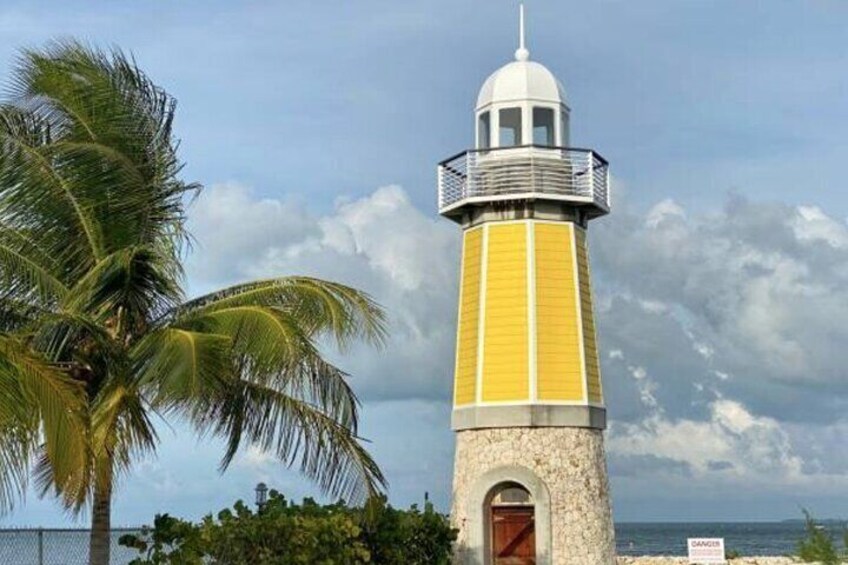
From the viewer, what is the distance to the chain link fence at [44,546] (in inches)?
755

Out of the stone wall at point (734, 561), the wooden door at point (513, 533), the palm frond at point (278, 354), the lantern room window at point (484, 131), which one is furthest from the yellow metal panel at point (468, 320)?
the stone wall at point (734, 561)

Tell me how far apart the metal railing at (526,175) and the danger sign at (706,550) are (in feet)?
22.8

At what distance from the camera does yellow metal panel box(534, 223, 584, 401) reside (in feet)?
84.3

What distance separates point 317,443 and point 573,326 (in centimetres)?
927

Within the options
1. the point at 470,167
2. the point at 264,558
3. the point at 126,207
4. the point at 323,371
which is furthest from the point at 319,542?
the point at 470,167

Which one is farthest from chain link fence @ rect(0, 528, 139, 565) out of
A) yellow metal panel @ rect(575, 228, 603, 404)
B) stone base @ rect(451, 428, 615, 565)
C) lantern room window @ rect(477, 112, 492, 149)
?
lantern room window @ rect(477, 112, 492, 149)

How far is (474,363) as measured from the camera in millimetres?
26312

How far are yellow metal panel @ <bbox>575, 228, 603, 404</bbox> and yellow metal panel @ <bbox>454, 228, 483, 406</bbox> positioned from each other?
1.82 meters

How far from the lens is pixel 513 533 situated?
27.4m

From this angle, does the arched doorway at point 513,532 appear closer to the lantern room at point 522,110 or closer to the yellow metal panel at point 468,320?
the yellow metal panel at point 468,320

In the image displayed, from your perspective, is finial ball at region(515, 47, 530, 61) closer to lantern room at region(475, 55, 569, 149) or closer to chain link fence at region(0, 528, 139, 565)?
lantern room at region(475, 55, 569, 149)

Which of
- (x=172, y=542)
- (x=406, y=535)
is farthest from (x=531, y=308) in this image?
(x=172, y=542)

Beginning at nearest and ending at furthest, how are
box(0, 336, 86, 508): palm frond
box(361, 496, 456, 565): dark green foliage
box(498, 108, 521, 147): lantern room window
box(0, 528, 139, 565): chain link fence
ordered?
box(0, 336, 86, 508): palm frond → box(0, 528, 139, 565): chain link fence → box(361, 496, 456, 565): dark green foliage → box(498, 108, 521, 147): lantern room window

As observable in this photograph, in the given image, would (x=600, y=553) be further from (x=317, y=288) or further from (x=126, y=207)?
(x=126, y=207)
